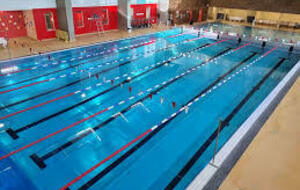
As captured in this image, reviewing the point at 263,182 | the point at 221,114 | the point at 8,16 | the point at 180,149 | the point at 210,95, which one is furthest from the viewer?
the point at 8,16

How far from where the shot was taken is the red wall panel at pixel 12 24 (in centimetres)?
1219

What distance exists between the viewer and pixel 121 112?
614cm

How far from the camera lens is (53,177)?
4.10 meters

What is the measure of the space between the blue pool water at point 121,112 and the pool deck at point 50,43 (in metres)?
0.78

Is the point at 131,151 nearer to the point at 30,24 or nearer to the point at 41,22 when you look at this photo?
the point at 41,22

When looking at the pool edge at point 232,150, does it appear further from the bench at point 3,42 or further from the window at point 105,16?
the window at point 105,16

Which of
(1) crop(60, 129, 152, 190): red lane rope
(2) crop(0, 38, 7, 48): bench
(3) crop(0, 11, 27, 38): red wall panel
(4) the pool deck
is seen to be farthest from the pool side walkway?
(3) crop(0, 11, 27, 38): red wall panel

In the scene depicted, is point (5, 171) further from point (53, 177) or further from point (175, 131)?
point (175, 131)

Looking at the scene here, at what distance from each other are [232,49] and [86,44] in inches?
326

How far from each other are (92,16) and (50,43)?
143 inches

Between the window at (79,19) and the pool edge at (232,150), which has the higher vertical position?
the window at (79,19)

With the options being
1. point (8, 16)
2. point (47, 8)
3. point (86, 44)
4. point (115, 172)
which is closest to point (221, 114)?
point (115, 172)

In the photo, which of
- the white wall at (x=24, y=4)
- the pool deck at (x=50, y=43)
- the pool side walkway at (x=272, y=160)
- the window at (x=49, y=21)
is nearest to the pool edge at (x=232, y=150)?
the pool side walkway at (x=272, y=160)

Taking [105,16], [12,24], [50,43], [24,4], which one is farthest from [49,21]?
[105,16]
